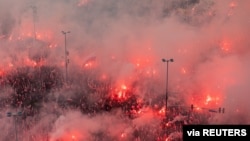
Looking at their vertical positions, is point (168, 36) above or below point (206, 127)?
above

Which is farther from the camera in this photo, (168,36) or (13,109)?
(168,36)

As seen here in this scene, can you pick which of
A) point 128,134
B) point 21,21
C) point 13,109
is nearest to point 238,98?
point 128,134

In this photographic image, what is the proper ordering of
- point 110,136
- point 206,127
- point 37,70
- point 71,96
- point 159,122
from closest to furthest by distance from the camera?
point 206,127 → point 110,136 → point 159,122 → point 71,96 → point 37,70

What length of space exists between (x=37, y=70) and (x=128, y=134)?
27.6 metres

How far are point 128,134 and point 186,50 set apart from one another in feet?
95.3

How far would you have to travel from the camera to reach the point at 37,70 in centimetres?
5738

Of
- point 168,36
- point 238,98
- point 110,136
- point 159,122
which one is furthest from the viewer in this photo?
point 168,36

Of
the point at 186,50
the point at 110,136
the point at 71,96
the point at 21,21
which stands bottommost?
the point at 110,136

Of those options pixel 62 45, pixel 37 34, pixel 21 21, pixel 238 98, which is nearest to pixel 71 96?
pixel 238 98

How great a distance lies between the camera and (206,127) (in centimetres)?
2050

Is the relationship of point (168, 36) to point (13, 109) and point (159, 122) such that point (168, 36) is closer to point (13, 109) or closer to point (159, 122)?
point (159, 122)

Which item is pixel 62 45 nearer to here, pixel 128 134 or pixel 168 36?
pixel 168 36

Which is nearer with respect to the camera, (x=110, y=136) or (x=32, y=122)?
(x=110, y=136)

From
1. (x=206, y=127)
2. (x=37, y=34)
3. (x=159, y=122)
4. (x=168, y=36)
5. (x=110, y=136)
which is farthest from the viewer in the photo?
(x=37, y=34)
